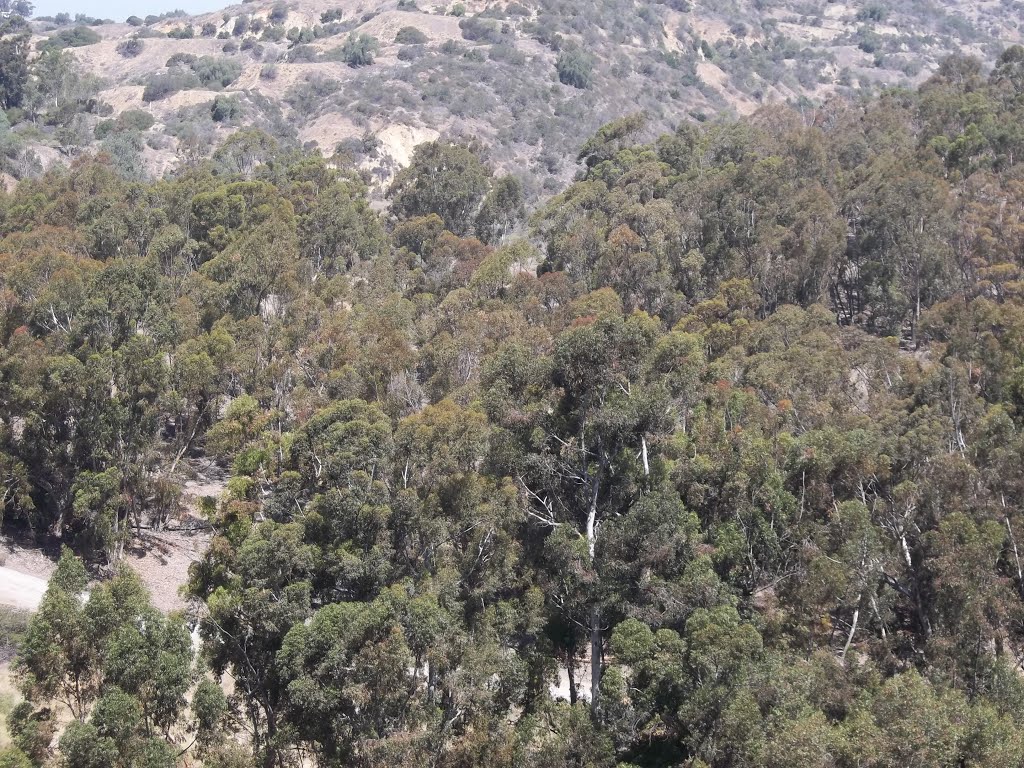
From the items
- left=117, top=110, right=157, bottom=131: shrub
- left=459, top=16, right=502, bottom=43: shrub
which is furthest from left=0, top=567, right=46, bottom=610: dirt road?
left=459, top=16, right=502, bottom=43: shrub

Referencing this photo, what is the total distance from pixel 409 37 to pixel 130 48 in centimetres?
3964

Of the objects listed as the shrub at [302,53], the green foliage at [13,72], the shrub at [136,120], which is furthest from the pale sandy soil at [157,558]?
the shrub at [302,53]

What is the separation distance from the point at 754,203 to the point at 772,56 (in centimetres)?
11635

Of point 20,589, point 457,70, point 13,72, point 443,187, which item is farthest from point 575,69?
point 20,589

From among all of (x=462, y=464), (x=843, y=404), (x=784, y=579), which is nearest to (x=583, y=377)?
(x=462, y=464)

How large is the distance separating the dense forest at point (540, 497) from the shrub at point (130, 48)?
90637 mm

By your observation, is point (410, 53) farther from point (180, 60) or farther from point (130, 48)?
point (130, 48)

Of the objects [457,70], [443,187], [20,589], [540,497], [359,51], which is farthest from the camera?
[359,51]

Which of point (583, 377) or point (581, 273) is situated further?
point (581, 273)

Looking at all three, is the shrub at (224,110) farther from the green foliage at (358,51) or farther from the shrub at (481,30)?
the shrub at (481,30)

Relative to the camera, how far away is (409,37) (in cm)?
13088

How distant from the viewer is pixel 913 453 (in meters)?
31.7

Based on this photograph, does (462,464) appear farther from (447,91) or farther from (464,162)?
(447,91)

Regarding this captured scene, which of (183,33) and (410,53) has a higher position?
(410,53)
